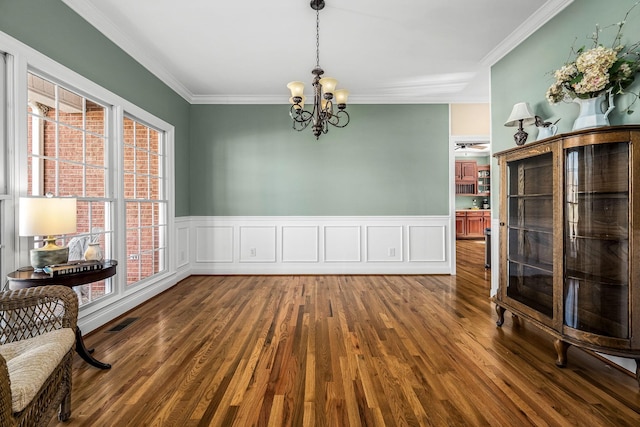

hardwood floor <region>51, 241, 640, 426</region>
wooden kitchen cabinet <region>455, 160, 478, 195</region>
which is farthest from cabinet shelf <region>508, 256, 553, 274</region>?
wooden kitchen cabinet <region>455, 160, 478, 195</region>

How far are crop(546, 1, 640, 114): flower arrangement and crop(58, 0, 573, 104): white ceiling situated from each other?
0.85 metres

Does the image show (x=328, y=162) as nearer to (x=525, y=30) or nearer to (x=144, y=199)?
(x=144, y=199)

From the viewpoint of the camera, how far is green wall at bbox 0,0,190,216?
2.14 m

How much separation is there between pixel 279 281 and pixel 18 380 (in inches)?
138

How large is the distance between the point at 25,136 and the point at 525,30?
4.33 metres

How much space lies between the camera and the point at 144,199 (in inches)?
149

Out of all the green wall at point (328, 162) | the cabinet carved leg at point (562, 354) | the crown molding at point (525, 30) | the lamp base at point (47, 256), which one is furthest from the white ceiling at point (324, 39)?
the cabinet carved leg at point (562, 354)

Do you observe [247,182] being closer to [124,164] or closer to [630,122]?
[124,164]

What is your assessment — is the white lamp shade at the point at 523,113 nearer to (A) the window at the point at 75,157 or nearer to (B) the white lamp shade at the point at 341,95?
(B) the white lamp shade at the point at 341,95

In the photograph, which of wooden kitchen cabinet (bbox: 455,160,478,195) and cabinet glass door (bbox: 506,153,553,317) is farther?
wooden kitchen cabinet (bbox: 455,160,478,195)

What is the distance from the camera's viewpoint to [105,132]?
122 inches

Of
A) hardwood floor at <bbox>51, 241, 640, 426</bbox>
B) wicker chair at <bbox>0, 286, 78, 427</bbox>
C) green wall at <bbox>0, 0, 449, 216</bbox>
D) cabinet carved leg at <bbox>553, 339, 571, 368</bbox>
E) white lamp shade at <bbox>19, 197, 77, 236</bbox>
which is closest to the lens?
wicker chair at <bbox>0, 286, 78, 427</bbox>

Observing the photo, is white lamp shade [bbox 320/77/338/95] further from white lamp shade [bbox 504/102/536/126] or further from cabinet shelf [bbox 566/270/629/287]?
cabinet shelf [bbox 566/270/629/287]

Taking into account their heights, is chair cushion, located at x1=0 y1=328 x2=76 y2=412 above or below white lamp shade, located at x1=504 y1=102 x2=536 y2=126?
below
